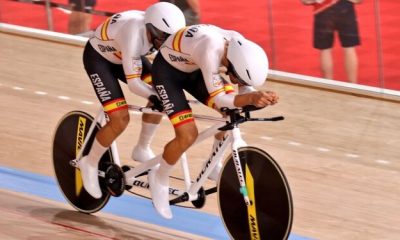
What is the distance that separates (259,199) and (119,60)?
113 cm

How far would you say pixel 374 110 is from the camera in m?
7.70

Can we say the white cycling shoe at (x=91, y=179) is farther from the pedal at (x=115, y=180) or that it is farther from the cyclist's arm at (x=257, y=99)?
the cyclist's arm at (x=257, y=99)

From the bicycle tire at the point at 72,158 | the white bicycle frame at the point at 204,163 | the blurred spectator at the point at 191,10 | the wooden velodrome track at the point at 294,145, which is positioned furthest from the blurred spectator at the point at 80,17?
the white bicycle frame at the point at 204,163

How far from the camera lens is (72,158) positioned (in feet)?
19.6

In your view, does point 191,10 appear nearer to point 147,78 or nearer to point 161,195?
point 147,78

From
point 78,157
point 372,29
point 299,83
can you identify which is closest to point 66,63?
point 299,83

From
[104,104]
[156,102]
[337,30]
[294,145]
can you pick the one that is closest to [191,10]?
[337,30]

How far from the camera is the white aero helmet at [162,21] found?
527 cm

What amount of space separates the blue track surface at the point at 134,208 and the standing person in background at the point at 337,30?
2.68 meters

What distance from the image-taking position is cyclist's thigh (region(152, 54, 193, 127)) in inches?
203

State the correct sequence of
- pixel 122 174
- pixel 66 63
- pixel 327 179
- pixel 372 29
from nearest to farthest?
pixel 122 174 < pixel 327 179 < pixel 372 29 < pixel 66 63

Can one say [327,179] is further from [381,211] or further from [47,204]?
[47,204]

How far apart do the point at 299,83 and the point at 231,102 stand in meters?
3.51

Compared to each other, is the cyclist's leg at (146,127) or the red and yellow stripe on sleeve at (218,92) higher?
the red and yellow stripe on sleeve at (218,92)
